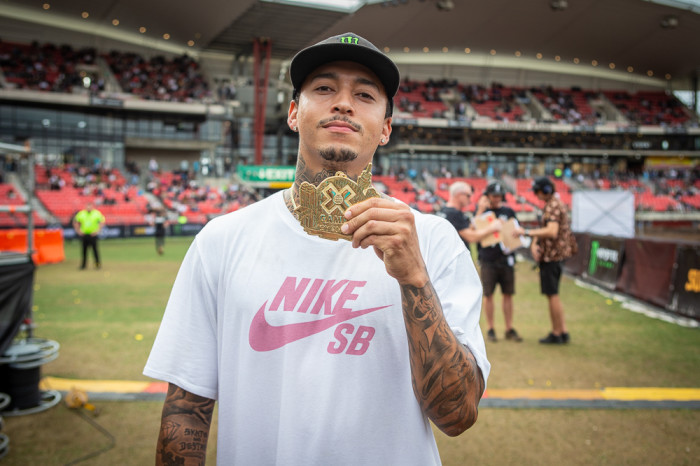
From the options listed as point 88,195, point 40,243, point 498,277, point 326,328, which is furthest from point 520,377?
point 88,195

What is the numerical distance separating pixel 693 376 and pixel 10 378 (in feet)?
24.4

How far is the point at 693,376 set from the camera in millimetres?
5516

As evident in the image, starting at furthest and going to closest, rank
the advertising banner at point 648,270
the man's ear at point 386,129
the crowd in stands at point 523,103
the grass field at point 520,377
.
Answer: the crowd in stands at point 523,103, the advertising banner at point 648,270, the grass field at point 520,377, the man's ear at point 386,129

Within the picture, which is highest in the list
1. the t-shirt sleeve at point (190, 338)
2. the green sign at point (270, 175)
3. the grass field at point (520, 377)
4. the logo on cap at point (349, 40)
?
the green sign at point (270, 175)

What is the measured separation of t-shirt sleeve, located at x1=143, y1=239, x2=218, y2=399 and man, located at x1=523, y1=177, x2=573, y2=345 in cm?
586

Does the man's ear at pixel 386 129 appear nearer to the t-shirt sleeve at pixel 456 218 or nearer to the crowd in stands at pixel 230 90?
the t-shirt sleeve at pixel 456 218

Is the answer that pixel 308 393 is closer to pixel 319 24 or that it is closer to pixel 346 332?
pixel 346 332

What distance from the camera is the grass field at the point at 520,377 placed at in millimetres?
3801

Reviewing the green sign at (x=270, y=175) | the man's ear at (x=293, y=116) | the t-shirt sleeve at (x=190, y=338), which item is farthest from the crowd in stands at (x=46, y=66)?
the t-shirt sleeve at (x=190, y=338)

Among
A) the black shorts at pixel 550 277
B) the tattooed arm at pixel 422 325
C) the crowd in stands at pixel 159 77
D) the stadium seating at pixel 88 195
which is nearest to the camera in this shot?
the tattooed arm at pixel 422 325

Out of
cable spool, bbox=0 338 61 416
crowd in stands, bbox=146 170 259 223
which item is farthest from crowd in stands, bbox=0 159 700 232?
cable spool, bbox=0 338 61 416

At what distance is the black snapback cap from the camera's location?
5.05 ft

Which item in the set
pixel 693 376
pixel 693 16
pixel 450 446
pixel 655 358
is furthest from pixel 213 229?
pixel 693 16

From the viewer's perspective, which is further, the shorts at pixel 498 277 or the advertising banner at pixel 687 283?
the advertising banner at pixel 687 283
